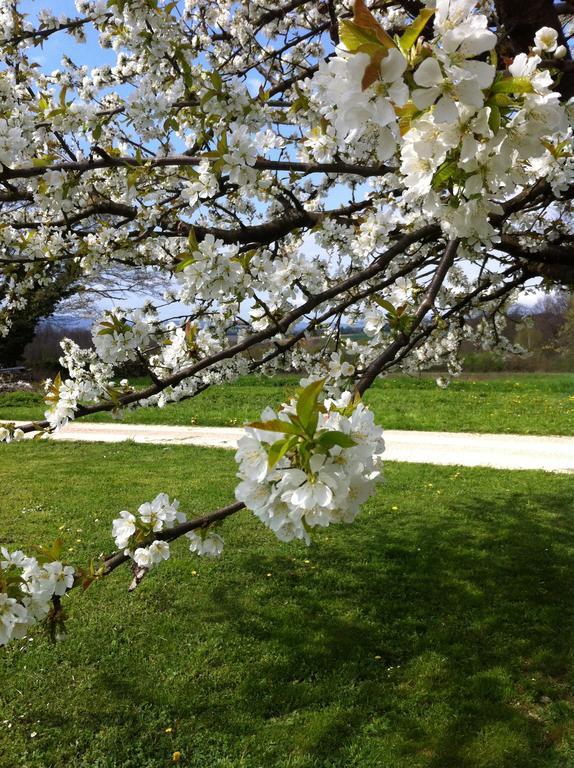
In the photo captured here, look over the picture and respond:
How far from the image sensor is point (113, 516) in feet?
18.4

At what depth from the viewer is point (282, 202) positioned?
278 centimetres

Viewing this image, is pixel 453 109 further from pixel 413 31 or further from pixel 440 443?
pixel 440 443

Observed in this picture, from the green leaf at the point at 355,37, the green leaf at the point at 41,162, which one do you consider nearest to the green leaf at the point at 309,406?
the green leaf at the point at 355,37

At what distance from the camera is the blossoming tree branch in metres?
0.92

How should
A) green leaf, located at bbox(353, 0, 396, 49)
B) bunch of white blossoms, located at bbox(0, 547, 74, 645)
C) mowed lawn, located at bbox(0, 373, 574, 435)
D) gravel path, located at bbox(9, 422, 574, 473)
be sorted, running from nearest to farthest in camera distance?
green leaf, located at bbox(353, 0, 396, 49) < bunch of white blossoms, located at bbox(0, 547, 74, 645) < gravel path, located at bbox(9, 422, 574, 473) < mowed lawn, located at bbox(0, 373, 574, 435)

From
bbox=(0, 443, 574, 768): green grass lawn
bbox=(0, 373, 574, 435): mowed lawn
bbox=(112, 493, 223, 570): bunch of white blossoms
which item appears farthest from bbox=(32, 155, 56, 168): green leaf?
bbox=(0, 373, 574, 435): mowed lawn

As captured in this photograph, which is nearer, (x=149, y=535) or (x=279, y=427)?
(x=279, y=427)

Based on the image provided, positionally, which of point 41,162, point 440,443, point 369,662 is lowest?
point 369,662

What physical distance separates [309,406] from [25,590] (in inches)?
44.4

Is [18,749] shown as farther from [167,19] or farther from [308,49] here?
[308,49]

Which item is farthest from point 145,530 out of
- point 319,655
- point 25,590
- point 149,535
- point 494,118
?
point 319,655

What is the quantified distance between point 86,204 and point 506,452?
634 centimetres

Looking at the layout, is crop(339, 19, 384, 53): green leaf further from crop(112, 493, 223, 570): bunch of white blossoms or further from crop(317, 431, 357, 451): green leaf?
crop(112, 493, 223, 570): bunch of white blossoms

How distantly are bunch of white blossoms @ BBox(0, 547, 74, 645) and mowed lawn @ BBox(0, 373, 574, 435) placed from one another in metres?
6.39
